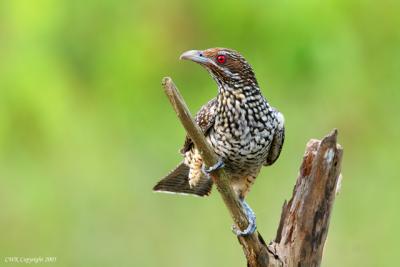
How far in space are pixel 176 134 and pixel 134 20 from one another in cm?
108

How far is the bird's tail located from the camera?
941 centimetres

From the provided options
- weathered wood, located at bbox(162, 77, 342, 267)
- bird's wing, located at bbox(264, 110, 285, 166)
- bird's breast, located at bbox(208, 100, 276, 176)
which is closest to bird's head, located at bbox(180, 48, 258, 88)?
bird's breast, located at bbox(208, 100, 276, 176)

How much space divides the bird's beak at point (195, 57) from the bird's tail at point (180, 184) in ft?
3.76

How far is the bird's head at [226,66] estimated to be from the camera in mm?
8492

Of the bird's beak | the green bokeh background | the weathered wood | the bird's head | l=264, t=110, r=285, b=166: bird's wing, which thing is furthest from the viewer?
the green bokeh background

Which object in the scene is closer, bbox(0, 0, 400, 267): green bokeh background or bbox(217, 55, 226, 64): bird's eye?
bbox(217, 55, 226, 64): bird's eye

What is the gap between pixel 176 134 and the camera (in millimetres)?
11398

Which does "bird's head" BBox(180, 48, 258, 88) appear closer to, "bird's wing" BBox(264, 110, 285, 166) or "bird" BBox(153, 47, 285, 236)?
"bird" BBox(153, 47, 285, 236)

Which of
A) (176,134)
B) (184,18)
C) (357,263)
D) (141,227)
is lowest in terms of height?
(357,263)

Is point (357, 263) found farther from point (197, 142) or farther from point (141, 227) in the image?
point (197, 142)

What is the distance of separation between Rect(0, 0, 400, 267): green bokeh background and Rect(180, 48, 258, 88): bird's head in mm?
1542

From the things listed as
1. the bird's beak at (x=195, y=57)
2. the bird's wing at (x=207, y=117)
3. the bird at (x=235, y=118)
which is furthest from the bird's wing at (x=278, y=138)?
the bird's beak at (x=195, y=57)

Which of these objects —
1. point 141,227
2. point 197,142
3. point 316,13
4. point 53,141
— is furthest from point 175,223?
point 197,142

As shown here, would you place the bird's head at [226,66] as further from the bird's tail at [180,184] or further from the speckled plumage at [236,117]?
the bird's tail at [180,184]
